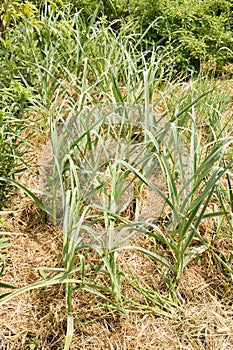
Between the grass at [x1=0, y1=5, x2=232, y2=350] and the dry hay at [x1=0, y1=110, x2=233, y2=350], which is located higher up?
the grass at [x1=0, y1=5, x2=232, y2=350]

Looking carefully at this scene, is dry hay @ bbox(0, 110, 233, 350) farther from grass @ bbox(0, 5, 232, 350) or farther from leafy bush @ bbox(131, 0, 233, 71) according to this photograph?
leafy bush @ bbox(131, 0, 233, 71)

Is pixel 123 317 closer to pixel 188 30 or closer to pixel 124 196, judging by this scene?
pixel 124 196

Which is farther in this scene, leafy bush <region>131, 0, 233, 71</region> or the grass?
leafy bush <region>131, 0, 233, 71</region>

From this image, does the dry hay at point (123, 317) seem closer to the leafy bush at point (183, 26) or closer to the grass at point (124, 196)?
the grass at point (124, 196)

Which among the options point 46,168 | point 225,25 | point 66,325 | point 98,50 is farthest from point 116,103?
point 225,25

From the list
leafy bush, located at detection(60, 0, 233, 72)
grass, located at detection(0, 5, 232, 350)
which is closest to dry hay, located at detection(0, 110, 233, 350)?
grass, located at detection(0, 5, 232, 350)

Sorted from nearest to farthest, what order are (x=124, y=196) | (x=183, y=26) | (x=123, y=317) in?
(x=123, y=317), (x=124, y=196), (x=183, y=26)

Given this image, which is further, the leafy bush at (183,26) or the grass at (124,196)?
the leafy bush at (183,26)

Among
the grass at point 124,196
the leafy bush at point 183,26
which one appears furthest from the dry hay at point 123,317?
the leafy bush at point 183,26

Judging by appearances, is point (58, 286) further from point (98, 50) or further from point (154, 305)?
point (98, 50)

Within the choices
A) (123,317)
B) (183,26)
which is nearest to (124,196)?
(123,317)

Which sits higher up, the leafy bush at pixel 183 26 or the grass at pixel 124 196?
the leafy bush at pixel 183 26

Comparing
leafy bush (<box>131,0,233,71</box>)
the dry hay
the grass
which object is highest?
leafy bush (<box>131,0,233,71</box>)

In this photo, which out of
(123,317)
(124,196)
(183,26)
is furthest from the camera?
(183,26)
